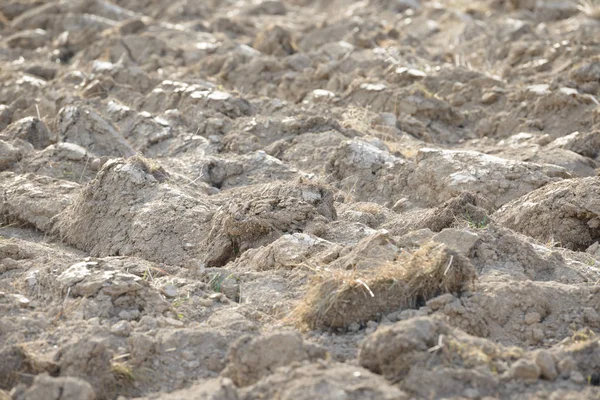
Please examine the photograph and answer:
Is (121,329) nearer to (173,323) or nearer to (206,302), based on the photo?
(173,323)

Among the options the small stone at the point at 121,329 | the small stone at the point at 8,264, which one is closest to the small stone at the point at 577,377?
the small stone at the point at 121,329

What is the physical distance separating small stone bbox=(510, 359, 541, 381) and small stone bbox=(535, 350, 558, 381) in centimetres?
2

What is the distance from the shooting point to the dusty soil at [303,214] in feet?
12.0

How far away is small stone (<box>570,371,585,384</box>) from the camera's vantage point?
3.52 meters

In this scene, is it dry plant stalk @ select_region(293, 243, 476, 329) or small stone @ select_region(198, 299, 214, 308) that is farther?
small stone @ select_region(198, 299, 214, 308)

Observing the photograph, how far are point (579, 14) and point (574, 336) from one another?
8.30 m

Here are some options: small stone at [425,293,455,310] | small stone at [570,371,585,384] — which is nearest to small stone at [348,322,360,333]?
small stone at [425,293,455,310]

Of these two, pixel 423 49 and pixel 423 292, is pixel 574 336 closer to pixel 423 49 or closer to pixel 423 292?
pixel 423 292

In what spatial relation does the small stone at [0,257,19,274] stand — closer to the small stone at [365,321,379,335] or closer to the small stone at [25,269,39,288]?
the small stone at [25,269,39,288]

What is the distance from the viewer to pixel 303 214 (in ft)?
17.3

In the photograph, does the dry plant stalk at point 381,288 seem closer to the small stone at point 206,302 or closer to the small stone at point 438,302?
the small stone at point 438,302

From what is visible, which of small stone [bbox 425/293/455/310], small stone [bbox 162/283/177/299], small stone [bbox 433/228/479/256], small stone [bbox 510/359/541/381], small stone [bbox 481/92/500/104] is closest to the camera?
small stone [bbox 510/359/541/381]

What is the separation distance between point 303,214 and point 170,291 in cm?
106

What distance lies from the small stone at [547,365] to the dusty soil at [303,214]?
0.04 ft
